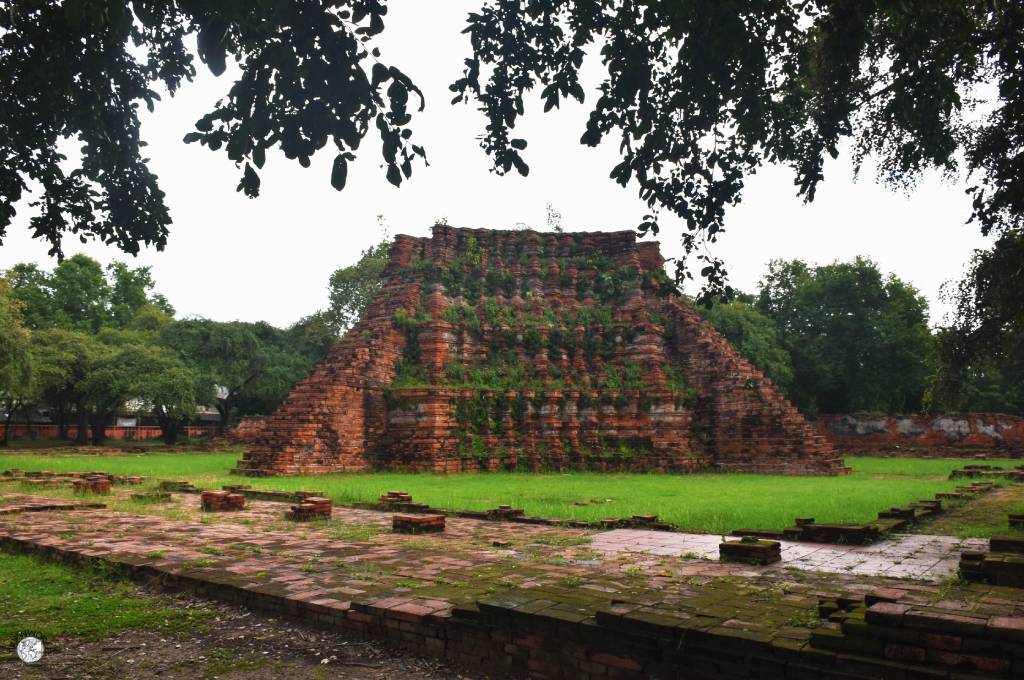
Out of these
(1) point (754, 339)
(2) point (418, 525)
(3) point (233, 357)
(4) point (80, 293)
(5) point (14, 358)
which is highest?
(4) point (80, 293)

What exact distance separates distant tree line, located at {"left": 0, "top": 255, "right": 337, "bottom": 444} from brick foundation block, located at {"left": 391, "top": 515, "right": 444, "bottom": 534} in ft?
70.9

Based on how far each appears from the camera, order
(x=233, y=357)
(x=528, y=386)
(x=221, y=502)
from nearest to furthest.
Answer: (x=221, y=502) < (x=528, y=386) < (x=233, y=357)

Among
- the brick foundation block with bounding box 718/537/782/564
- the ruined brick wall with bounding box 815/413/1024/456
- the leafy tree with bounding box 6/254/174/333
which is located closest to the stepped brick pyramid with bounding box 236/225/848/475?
the ruined brick wall with bounding box 815/413/1024/456

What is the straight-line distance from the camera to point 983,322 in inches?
392

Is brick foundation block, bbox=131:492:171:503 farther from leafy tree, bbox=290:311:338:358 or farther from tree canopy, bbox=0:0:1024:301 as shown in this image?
leafy tree, bbox=290:311:338:358

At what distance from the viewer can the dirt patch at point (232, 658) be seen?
3688mm

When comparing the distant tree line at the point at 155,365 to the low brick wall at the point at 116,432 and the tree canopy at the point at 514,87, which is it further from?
the tree canopy at the point at 514,87

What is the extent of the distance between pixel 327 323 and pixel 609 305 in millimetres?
19085

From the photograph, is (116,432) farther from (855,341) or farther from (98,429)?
(855,341)

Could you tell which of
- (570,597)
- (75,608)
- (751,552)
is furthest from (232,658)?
(751,552)

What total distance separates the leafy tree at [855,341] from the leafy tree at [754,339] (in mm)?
3182

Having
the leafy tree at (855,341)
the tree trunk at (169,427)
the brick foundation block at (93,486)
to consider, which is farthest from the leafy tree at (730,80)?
the tree trunk at (169,427)

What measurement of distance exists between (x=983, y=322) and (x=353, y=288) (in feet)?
100
